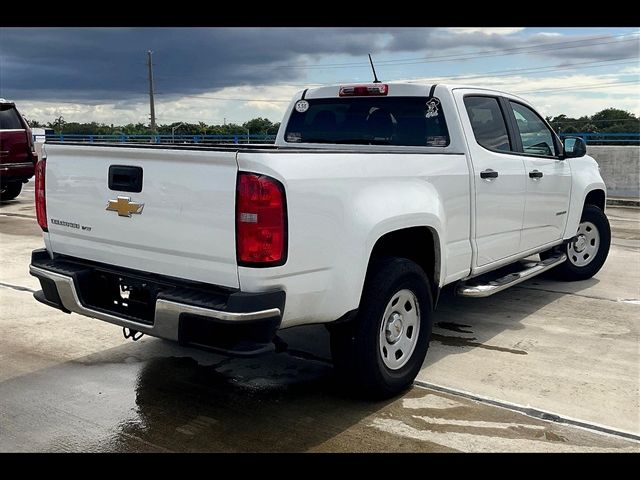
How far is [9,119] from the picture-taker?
13047 mm

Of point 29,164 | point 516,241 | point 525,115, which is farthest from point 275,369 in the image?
point 29,164

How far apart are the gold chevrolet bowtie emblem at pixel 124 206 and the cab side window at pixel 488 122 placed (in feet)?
8.62

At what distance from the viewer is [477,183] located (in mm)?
4711

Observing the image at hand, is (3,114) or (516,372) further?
(3,114)

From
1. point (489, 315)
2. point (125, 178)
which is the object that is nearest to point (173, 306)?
point (125, 178)

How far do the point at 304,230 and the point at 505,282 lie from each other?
2.46 metres

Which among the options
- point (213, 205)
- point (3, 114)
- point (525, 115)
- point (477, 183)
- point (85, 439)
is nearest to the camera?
point (213, 205)

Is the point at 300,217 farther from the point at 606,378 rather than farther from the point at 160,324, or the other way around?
the point at 606,378

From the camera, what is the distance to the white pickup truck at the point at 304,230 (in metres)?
3.18

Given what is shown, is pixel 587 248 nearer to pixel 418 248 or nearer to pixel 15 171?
pixel 418 248

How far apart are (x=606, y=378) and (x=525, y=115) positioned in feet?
8.49

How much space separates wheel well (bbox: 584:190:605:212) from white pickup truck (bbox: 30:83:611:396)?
228 centimetres

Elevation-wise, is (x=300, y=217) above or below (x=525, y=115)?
below

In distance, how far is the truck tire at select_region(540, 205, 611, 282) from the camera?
23.4 ft
